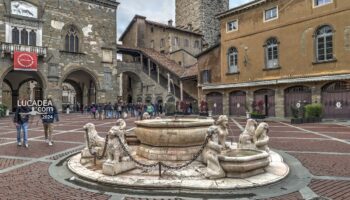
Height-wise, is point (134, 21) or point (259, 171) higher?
point (134, 21)

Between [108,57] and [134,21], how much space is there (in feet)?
43.6

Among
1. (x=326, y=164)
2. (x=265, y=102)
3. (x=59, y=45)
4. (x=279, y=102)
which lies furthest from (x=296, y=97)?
(x=59, y=45)

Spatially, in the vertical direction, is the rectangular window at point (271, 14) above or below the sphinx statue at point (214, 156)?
above

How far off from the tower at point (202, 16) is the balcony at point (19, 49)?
24.1 metres

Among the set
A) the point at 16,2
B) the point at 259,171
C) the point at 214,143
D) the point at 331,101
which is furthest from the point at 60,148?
the point at 16,2

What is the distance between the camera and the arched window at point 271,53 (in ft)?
79.4

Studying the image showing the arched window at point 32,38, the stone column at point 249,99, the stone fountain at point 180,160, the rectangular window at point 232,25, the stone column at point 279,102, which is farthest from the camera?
the arched window at point 32,38

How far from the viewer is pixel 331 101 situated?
2098 centimetres

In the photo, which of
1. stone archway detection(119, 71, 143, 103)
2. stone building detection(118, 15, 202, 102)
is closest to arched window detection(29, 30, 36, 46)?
stone building detection(118, 15, 202, 102)

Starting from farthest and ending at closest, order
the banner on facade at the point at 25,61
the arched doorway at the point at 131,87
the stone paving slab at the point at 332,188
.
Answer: the arched doorway at the point at 131,87 < the banner on facade at the point at 25,61 < the stone paving slab at the point at 332,188

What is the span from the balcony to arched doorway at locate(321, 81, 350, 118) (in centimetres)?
2646

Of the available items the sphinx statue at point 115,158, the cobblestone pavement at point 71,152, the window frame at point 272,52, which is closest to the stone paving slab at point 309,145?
the cobblestone pavement at point 71,152

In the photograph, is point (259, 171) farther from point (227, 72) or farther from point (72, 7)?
point (72, 7)

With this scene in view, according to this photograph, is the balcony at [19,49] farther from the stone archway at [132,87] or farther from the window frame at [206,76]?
the window frame at [206,76]
